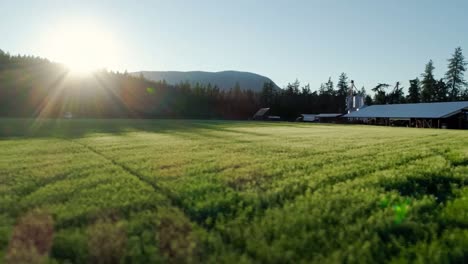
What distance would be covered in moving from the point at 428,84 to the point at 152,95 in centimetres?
6738

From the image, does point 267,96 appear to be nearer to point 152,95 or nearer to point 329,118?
point 329,118

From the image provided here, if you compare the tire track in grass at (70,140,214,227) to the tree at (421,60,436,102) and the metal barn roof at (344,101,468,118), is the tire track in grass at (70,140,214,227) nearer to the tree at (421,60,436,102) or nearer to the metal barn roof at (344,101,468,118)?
the metal barn roof at (344,101,468,118)

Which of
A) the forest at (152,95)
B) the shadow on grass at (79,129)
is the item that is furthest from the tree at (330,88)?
the shadow on grass at (79,129)

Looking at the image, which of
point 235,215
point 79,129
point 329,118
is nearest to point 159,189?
point 235,215

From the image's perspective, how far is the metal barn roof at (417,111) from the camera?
131ft

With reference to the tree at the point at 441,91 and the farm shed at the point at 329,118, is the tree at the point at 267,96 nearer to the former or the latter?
the farm shed at the point at 329,118

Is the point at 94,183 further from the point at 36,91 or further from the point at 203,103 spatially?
the point at 203,103

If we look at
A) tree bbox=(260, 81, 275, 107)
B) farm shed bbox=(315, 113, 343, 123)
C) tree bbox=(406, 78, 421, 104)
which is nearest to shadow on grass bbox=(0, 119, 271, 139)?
farm shed bbox=(315, 113, 343, 123)

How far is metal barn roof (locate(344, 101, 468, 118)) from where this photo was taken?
131ft

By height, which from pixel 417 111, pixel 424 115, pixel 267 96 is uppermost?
pixel 267 96

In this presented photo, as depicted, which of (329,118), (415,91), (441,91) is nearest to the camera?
(329,118)

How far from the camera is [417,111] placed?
4450 cm

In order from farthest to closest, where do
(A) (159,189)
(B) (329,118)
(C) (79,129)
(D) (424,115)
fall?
(B) (329,118)
(D) (424,115)
(C) (79,129)
(A) (159,189)

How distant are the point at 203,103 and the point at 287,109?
81.1 ft
